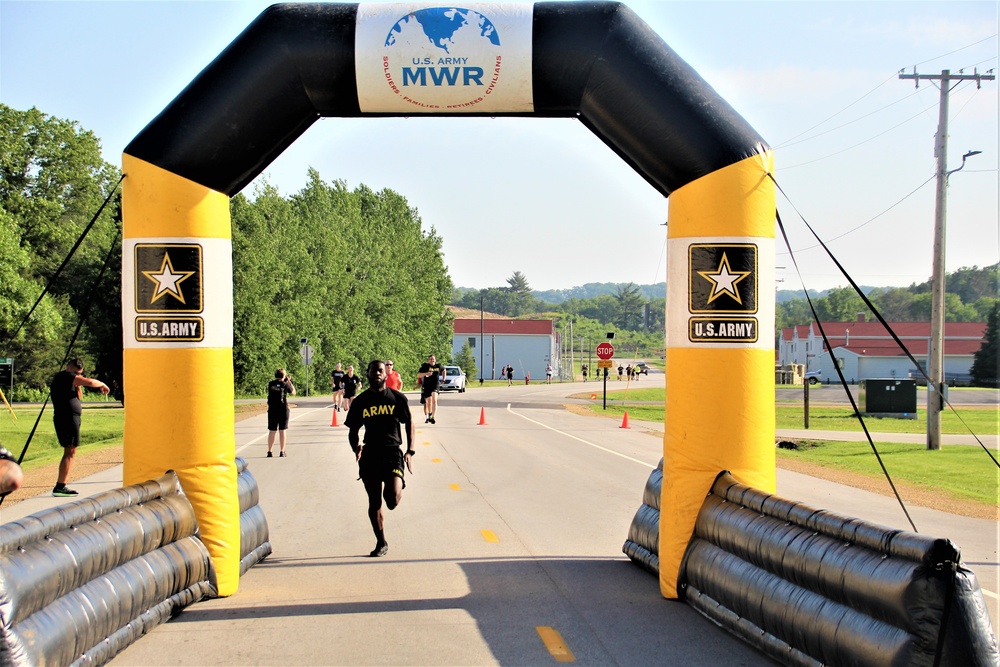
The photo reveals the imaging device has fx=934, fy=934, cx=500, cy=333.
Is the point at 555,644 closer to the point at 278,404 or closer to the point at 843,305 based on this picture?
the point at 278,404

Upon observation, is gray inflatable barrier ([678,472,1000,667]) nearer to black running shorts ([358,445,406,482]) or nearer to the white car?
black running shorts ([358,445,406,482])

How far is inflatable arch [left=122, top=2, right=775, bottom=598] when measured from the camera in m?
7.75

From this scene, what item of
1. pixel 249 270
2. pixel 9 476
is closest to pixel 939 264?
pixel 9 476

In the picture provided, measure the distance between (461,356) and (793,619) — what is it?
91723mm

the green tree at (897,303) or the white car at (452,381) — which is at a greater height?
the green tree at (897,303)

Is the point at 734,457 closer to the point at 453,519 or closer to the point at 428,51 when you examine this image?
the point at 428,51

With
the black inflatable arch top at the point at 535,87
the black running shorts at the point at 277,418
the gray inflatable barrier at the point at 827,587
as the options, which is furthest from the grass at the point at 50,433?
the gray inflatable barrier at the point at 827,587

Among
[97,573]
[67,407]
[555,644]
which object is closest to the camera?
[97,573]

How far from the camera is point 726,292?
7883mm

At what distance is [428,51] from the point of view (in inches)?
314

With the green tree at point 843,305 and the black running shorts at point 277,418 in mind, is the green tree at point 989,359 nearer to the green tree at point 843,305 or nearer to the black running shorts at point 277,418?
the black running shorts at point 277,418

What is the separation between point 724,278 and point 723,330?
1.46ft

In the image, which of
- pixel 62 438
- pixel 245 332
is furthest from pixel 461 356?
pixel 62 438

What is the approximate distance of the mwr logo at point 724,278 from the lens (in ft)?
25.8
